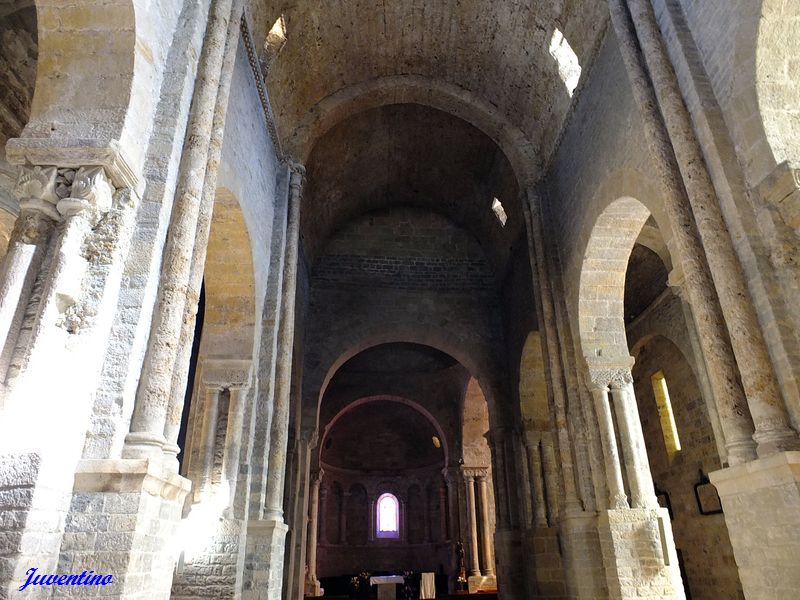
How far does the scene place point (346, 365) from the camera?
811 inches

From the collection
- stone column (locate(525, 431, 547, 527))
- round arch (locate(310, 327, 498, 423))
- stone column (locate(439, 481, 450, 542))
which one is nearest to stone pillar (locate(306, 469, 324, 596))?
round arch (locate(310, 327, 498, 423))

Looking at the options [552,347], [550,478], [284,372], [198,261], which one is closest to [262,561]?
[284,372]

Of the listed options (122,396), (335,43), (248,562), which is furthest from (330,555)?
(122,396)

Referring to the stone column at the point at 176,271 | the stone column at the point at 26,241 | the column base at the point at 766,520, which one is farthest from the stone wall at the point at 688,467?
the stone column at the point at 26,241

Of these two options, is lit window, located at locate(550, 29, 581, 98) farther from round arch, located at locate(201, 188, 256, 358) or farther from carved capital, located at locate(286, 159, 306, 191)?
round arch, located at locate(201, 188, 256, 358)

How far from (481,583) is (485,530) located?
5.30ft

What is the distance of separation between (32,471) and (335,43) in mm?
9401

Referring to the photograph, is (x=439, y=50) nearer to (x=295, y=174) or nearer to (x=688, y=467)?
(x=295, y=174)

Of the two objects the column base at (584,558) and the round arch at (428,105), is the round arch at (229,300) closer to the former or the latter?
the round arch at (428,105)

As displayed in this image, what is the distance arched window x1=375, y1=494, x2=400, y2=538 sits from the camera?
24.3 metres

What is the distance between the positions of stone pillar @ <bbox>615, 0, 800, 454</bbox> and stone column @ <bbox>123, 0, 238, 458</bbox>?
477cm

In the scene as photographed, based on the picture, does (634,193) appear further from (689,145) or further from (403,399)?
(403,399)

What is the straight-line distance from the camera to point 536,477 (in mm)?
13281

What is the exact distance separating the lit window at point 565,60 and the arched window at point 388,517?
63.3ft
